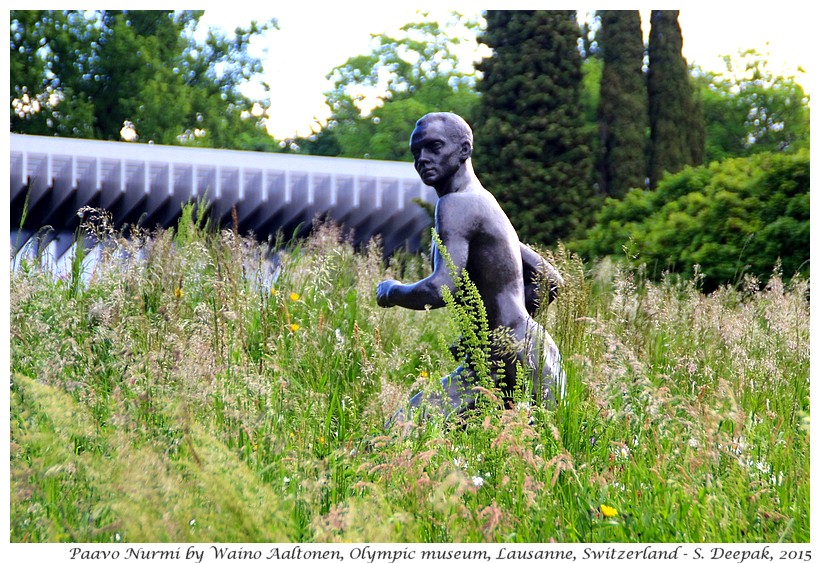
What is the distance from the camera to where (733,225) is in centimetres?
926

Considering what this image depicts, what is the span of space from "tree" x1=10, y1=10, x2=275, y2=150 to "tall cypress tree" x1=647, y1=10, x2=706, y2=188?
1179 cm

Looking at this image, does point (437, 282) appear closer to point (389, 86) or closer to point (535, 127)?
point (535, 127)

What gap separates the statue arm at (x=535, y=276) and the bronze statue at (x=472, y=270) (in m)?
0.02

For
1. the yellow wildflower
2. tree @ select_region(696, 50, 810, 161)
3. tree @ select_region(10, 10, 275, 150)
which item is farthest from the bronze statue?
tree @ select_region(696, 50, 810, 161)

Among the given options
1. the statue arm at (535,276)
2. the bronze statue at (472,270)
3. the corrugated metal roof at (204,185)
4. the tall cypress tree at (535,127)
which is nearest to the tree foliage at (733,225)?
the statue arm at (535,276)

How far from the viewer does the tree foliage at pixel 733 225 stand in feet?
28.8

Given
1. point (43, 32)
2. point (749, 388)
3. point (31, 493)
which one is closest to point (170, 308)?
point (31, 493)

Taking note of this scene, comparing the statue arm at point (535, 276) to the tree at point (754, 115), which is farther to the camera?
the tree at point (754, 115)

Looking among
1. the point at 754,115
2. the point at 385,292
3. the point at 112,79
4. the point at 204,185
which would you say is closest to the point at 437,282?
the point at 385,292

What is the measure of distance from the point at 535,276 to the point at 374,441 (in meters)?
1.13

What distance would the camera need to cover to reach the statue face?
12.2 feet

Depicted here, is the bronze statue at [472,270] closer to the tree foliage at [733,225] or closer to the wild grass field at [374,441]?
the wild grass field at [374,441]
